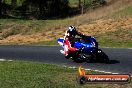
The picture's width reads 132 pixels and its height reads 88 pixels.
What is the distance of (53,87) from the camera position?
42.3ft

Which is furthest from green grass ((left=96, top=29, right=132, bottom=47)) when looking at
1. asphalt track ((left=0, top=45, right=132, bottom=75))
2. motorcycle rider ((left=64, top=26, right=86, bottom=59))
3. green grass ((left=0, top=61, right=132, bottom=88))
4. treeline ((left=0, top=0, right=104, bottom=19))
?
treeline ((left=0, top=0, right=104, bottom=19))

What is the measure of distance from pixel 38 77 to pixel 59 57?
669 cm

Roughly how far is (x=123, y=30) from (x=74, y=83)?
19.9 m

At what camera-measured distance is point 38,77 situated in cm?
1447

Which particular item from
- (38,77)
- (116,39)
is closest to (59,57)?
(38,77)

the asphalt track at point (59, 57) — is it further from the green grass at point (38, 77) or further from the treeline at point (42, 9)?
the treeline at point (42, 9)

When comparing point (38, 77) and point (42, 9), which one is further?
point (42, 9)

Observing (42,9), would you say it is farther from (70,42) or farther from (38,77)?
(38,77)

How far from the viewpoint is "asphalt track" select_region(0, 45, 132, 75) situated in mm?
17888

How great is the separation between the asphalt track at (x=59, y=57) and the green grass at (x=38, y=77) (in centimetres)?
185

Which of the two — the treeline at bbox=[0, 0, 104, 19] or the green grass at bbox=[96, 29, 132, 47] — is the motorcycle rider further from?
the treeline at bbox=[0, 0, 104, 19]

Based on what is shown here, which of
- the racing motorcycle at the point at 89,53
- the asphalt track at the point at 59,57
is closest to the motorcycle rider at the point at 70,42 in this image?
the racing motorcycle at the point at 89,53

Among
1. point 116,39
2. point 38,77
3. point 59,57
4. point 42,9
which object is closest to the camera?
point 38,77

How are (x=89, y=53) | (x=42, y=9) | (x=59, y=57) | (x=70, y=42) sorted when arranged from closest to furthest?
(x=89, y=53) → (x=70, y=42) → (x=59, y=57) → (x=42, y=9)
